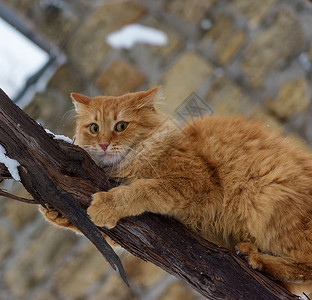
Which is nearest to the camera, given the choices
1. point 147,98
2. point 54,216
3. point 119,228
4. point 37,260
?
point 119,228

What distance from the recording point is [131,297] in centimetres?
244

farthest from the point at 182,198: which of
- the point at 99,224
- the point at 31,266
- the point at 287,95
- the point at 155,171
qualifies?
the point at 31,266

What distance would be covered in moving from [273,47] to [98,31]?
37.3 inches

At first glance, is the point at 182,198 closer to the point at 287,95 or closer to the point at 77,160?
the point at 77,160

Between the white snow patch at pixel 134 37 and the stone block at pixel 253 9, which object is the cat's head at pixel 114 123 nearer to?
the white snow patch at pixel 134 37

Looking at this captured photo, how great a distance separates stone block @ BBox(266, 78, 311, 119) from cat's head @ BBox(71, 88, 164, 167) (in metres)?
0.89

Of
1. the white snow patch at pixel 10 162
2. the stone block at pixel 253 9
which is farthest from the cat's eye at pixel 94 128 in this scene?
the stone block at pixel 253 9

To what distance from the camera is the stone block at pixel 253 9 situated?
2234 mm

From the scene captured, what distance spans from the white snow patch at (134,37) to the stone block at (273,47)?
478mm

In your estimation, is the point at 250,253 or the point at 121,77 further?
the point at 121,77

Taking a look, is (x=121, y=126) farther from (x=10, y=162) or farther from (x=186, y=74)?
(x=186, y=74)

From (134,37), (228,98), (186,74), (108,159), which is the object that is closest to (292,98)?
(228,98)

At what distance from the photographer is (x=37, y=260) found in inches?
96.2

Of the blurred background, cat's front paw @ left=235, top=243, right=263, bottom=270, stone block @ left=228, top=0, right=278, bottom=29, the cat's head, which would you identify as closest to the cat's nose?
the cat's head
